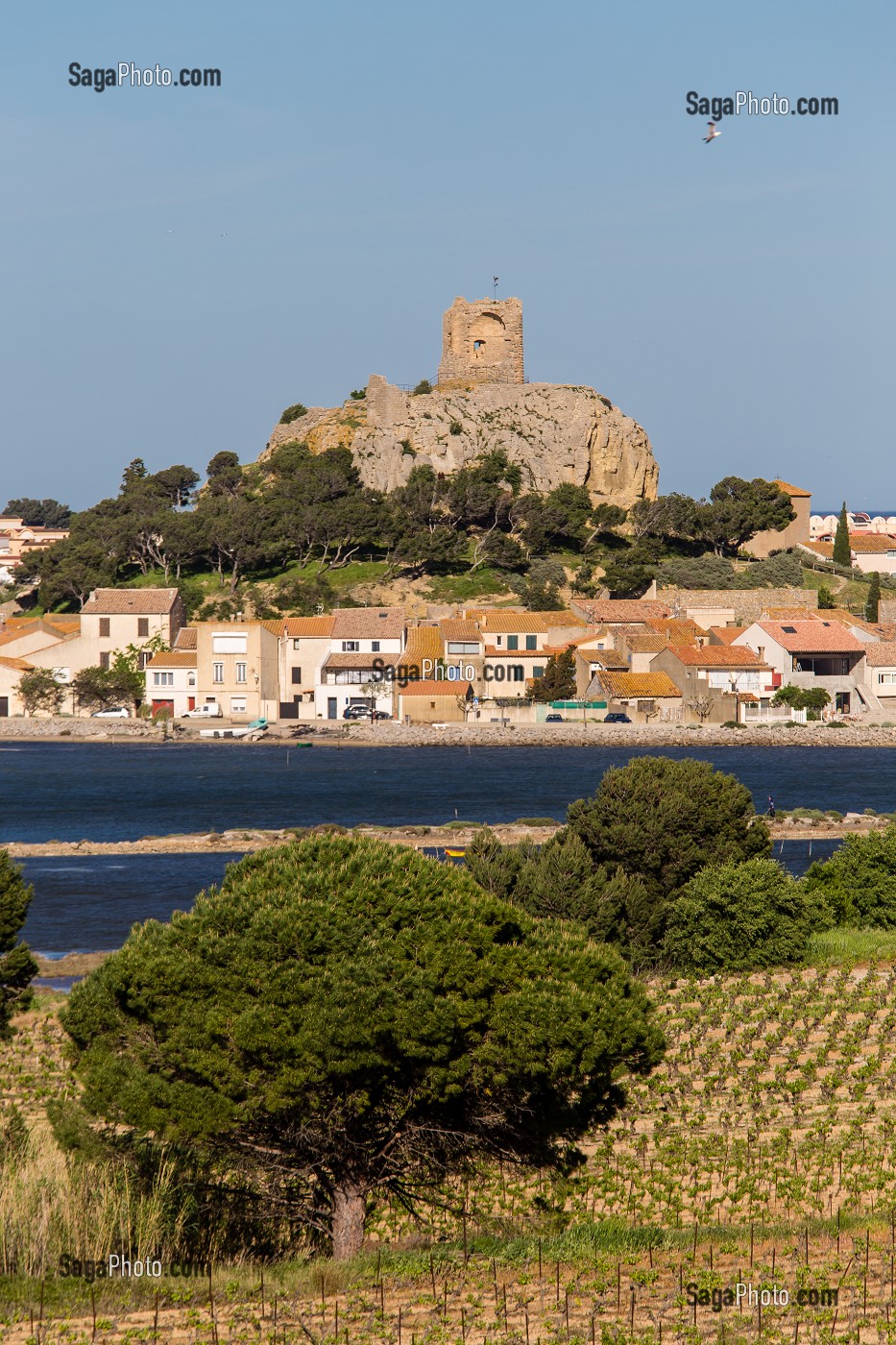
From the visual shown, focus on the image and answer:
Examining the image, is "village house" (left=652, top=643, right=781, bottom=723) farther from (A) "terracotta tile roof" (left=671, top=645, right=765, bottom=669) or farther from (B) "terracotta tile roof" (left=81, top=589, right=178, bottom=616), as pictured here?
(B) "terracotta tile roof" (left=81, top=589, right=178, bottom=616)

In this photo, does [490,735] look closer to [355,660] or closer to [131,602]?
[355,660]

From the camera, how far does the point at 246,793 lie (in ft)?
168

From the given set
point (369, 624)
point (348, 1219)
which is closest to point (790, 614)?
point (369, 624)

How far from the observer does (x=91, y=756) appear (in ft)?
205

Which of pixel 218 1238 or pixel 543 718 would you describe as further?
pixel 543 718

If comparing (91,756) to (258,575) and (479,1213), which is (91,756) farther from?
(479,1213)

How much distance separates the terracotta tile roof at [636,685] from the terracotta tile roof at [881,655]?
34.2 ft

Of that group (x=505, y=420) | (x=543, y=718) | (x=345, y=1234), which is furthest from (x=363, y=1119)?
(x=505, y=420)

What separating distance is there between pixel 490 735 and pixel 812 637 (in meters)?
16.7

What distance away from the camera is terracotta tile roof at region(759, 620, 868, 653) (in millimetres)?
70500

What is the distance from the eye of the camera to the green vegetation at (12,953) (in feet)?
56.2

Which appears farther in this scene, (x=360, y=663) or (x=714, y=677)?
(x=360, y=663)

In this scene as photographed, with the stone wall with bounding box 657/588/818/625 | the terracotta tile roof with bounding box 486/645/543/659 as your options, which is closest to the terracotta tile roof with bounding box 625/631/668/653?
the terracotta tile roof with bounding box 486/645/543/659

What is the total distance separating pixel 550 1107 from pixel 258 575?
3049 inches
